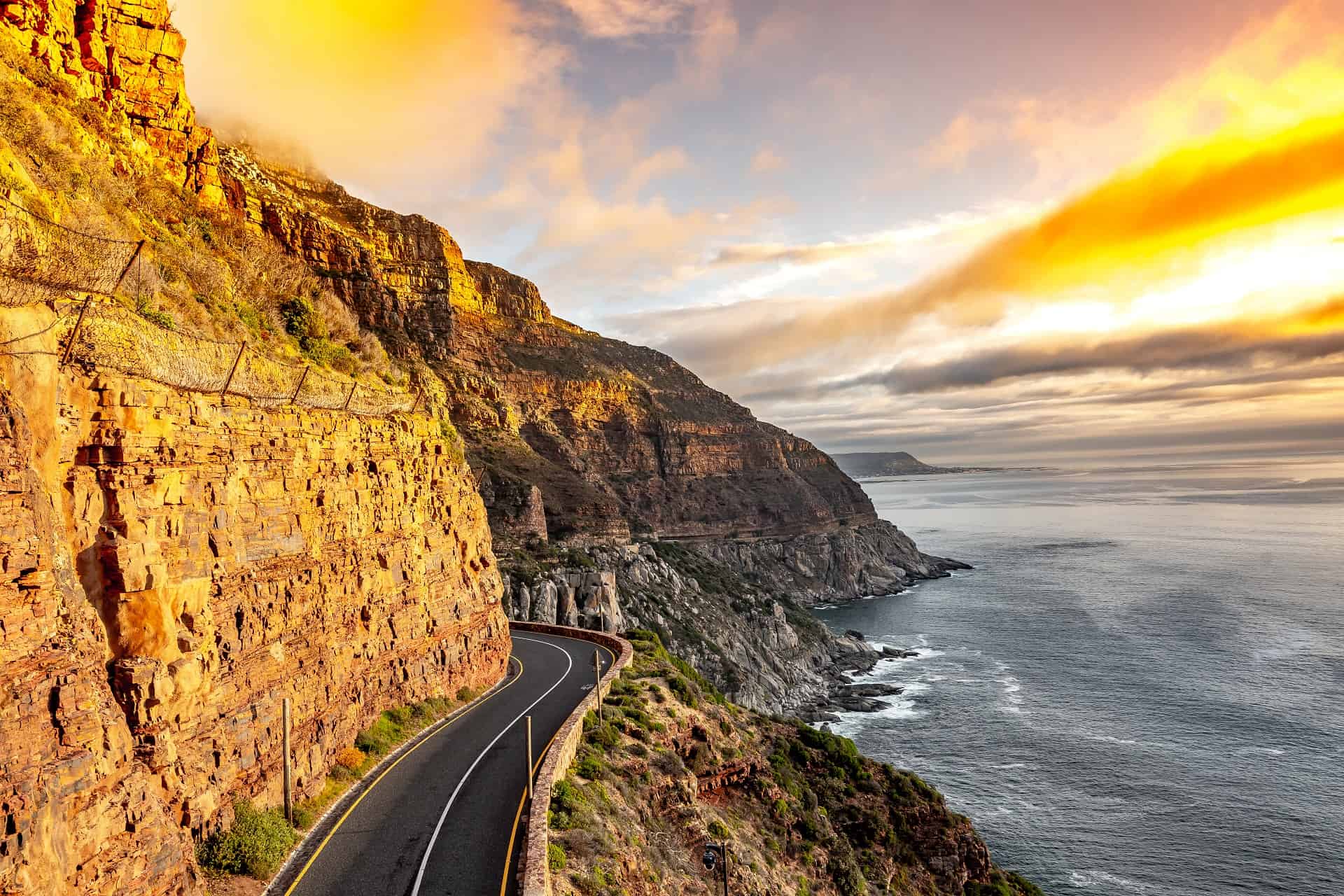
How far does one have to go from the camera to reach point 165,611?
44.8 feet

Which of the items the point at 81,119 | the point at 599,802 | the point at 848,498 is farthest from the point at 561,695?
the point at 848,498

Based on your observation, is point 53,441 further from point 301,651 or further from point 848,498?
point 848,498

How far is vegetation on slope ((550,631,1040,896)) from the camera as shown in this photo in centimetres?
2111

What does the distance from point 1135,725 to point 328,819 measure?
2513 inches

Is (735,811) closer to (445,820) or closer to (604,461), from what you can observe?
(445,820)

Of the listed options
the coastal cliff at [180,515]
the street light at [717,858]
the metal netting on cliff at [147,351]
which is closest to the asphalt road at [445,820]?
the coastal cliff at [180,515]

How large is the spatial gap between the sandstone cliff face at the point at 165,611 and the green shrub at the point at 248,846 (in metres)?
0.46

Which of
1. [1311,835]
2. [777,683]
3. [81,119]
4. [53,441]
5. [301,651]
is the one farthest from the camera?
[777,683]

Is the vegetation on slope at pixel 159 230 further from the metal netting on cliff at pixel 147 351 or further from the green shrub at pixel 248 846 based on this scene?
the green shrub at pixel 248 846

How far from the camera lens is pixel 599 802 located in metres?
22.5

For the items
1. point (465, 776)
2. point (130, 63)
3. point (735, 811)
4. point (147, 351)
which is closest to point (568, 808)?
point (465, 776)

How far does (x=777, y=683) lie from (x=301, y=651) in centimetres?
6464

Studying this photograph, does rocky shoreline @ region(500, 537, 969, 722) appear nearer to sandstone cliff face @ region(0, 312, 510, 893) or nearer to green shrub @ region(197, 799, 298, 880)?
sandstone cliff face @ region(0, 312, 510, 893)

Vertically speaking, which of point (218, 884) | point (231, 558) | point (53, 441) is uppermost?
point (53, 441)
